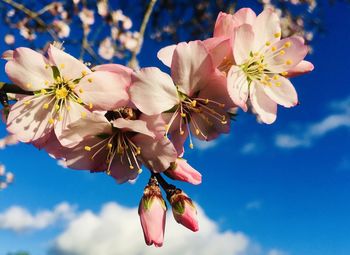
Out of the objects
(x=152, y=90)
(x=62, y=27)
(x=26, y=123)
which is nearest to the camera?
(x=152, y=90)

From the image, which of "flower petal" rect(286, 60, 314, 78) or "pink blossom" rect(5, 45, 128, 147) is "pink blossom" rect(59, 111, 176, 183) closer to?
"pink blossom" rect(5, 45, 128, 147)

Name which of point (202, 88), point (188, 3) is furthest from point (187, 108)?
point (188, 3)

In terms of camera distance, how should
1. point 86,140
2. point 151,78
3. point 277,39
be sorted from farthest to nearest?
point 277,39, point 86,140, point 151,78

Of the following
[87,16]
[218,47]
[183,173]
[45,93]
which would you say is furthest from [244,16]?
[87,16]

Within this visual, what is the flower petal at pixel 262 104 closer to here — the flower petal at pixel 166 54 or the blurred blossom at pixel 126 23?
the flower petal at pixel 166 54

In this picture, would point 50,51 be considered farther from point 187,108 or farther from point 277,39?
point 277,39

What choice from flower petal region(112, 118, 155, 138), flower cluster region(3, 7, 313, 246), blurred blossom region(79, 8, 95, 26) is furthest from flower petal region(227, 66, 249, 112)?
blurred blossom region(79, 8, 95, 26)

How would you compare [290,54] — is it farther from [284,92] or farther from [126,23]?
[126,23]
